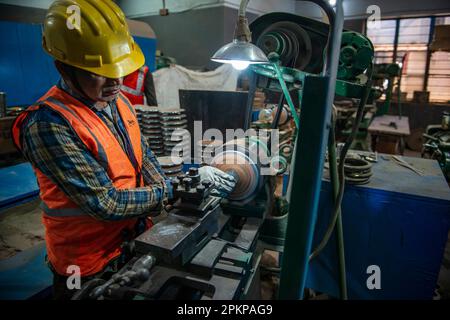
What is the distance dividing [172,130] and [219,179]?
1.84m

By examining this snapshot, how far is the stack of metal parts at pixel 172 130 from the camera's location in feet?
10.2

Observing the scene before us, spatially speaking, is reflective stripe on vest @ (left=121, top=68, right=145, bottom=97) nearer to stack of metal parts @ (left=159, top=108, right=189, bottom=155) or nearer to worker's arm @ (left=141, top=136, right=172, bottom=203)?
stack of metal parts @ (left=159, top=108, right=189, bottom=155)

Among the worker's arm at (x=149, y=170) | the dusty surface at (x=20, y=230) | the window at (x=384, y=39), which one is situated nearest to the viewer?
the worker's arm at (x=149, y=170)

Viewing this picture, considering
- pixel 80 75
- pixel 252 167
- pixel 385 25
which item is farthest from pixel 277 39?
pixel 385 25

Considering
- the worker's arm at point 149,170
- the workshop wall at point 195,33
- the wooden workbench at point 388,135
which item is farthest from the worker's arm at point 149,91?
the wooden workbench at point 388,135

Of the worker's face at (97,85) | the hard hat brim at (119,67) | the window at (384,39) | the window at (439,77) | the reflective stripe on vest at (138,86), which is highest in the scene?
the window at (384,39)

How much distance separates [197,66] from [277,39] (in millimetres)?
5162

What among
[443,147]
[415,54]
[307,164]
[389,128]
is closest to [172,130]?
[307,164]

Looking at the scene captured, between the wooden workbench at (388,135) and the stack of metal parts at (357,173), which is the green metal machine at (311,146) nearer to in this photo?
the stack of metal parts at (357,173)

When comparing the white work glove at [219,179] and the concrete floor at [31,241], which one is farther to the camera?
the concrete floor at [31,241]

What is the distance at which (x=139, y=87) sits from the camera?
387cm

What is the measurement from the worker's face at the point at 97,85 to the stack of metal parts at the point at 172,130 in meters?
1.92

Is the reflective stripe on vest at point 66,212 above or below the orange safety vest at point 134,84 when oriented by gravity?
below

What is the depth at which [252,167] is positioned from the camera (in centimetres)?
155
